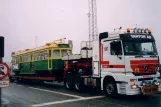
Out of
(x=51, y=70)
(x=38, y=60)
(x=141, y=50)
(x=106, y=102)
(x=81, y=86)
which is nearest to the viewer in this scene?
(x=106, y=102)

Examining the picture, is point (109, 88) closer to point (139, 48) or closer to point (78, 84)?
point (139, 48)

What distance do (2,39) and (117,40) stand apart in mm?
6756

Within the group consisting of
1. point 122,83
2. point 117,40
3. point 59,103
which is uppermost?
point 117,40

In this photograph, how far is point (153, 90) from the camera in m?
12.3

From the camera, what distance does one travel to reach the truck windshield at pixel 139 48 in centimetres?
1237

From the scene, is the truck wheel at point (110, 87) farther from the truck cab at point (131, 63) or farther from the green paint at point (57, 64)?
the green paint at point (57, 64)

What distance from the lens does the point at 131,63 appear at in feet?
39.7

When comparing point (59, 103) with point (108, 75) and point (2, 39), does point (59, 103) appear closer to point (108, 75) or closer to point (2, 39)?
point (108, 75)

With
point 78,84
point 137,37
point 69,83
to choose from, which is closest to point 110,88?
point 137,37

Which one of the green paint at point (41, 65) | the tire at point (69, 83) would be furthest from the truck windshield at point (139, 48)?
the green paint at point (41, 65)

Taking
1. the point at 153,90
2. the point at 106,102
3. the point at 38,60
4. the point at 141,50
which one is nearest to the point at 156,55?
the point at 141,50

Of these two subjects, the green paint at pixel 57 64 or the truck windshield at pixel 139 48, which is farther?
the green paint at pixel 57 64

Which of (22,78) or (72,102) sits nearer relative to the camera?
(72,102)

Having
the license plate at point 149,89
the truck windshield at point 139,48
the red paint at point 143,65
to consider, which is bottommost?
the license plate at point 149,89
